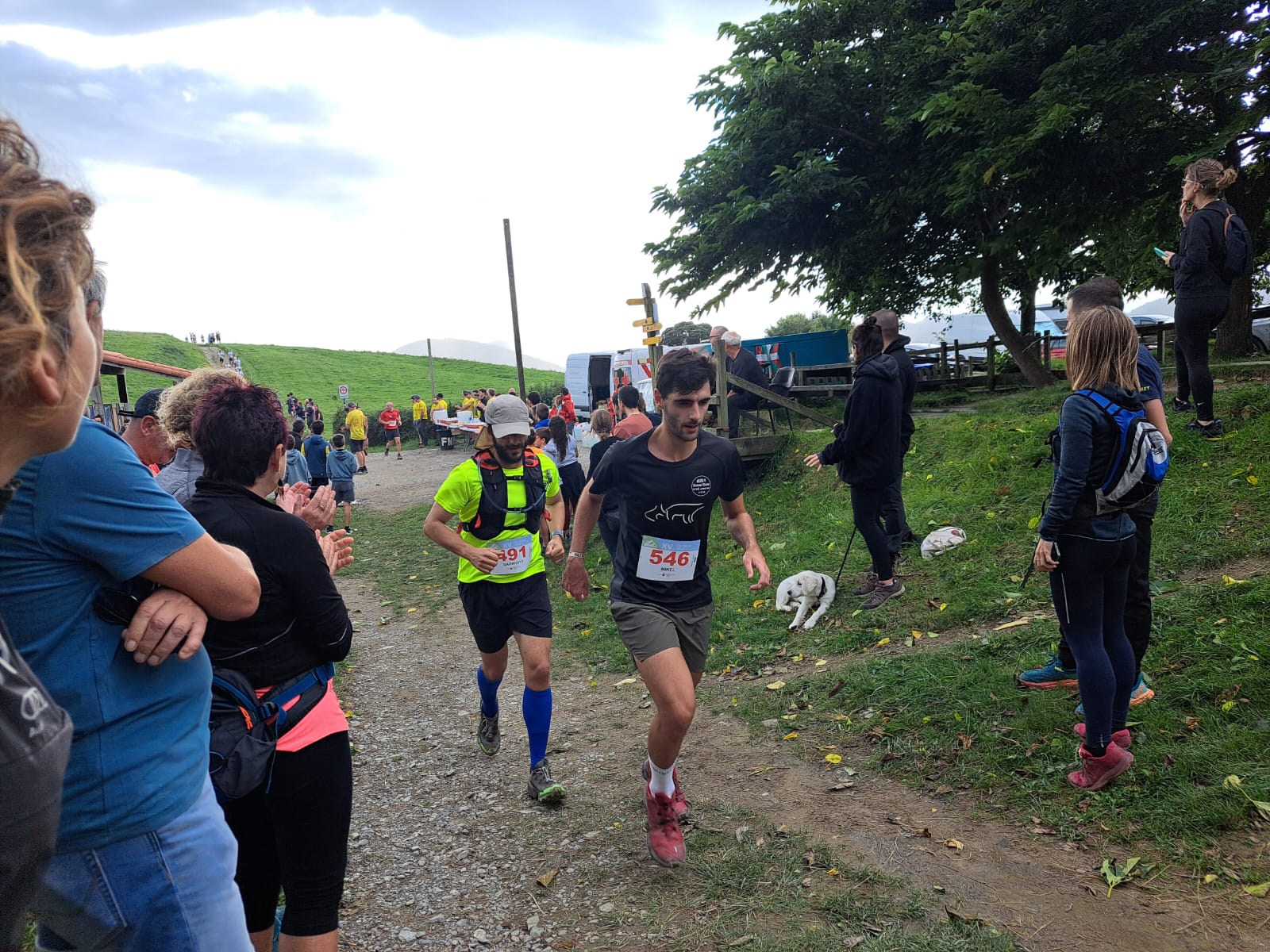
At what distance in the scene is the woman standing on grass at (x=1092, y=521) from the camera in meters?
3.66

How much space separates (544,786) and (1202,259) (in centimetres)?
624

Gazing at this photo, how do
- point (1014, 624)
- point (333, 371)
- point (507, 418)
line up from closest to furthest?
point (507, 418) → point (1014, 624) → point (333, 371)

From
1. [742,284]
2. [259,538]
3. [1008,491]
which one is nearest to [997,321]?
[742,284]

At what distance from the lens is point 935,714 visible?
4.95 metres

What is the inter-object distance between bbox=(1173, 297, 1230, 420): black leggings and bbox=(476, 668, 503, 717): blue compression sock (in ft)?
19.3

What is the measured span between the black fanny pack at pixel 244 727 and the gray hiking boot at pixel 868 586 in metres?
5.66

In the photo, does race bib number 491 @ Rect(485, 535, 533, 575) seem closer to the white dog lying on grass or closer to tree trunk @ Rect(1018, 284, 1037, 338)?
the white dog lying on grass

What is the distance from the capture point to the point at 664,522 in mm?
4016

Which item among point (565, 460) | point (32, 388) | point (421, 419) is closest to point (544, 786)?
point (32, 388)

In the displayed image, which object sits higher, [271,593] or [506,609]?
[271,593]

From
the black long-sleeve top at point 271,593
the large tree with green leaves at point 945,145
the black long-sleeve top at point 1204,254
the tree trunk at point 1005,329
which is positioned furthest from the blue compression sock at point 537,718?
the tree trunk at point 1005,329

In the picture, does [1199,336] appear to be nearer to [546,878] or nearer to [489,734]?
[489,734]

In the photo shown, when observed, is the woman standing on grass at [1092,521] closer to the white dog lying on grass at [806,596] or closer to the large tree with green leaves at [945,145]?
the white dog lying on grass at [806,596]

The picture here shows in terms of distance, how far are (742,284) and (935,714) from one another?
1348 centimetres
